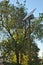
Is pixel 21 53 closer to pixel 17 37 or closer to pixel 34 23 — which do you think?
pixel 17 37

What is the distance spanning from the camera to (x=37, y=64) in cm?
3612

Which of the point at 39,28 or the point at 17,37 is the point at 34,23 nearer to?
the point at 39,28

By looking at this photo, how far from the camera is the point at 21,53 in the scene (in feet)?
116

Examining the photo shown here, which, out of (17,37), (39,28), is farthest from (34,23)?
(17,37)

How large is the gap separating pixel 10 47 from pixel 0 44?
2.02 m

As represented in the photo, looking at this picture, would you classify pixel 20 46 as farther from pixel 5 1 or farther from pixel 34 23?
pixel 5 1

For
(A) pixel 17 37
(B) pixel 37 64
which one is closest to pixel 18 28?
(A) pixel 17 37

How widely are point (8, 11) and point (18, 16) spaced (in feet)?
5.02

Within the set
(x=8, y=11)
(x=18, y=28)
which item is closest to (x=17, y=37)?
(x=18, y=28)

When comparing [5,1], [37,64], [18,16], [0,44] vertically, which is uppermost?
[5,1]

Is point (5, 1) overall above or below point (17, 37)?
above

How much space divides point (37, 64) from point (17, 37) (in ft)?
15.9

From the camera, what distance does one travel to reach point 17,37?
35.5 metres

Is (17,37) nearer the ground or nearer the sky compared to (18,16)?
nearer the ground
